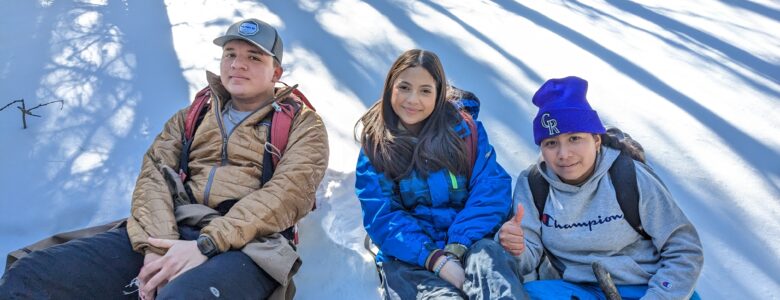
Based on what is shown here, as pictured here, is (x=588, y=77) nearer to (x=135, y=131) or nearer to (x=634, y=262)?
(x=634, y=262)

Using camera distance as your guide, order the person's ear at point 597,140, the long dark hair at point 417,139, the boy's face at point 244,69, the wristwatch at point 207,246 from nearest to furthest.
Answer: the wristwatch at point 207,246 → the person's ear at point 597,140 → the long dark hair at point 417,139 → the boy's face at point 244,69

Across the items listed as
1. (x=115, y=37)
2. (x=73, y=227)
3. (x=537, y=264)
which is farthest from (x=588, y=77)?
(x=115, y=37)

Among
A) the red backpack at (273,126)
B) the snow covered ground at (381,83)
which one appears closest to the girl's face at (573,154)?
the snow covered ground at (381,83)

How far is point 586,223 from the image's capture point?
2.59m

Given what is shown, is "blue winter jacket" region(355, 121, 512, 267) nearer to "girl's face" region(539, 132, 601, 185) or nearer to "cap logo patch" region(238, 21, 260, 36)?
"girl's face" region(539, 132, 601, 185)

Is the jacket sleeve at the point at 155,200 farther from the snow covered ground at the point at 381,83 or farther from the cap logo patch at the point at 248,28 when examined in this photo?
Result: the snow covered ground at the point at 381,83

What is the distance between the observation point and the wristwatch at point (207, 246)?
8.26 feet

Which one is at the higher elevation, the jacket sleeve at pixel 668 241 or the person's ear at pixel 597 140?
the person's ear at pixel 597 140

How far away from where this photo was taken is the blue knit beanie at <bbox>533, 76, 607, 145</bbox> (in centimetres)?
254

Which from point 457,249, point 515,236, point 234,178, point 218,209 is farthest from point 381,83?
point 515,236

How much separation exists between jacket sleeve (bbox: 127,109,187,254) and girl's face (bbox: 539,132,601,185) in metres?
1.74

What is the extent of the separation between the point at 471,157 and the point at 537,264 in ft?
2.00

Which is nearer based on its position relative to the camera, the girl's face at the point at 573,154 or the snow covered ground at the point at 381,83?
the girl's face at the point at 573,154

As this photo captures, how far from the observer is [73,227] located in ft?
11.4
